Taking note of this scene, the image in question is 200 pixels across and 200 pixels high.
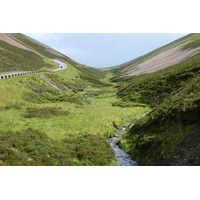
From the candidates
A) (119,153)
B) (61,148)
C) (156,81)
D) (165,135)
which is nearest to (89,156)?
(61,148)

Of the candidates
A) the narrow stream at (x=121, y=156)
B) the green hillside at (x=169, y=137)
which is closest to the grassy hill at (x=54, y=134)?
the narrow stream at (x=121, y=156)

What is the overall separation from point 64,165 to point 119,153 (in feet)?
24.2

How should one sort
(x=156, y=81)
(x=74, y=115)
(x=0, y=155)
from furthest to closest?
1. (x=156, y=81)
2. (x=74, y=115)
3. (x=0, y=155)

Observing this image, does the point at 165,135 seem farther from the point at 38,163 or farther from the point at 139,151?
the point at 38,163

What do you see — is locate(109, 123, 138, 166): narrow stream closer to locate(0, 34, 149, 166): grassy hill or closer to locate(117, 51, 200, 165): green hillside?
locate(117, 51, 200, 165): green hillside

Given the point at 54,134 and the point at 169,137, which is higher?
the point at 169,137

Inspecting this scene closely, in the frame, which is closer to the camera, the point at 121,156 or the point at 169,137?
the point at 169,137

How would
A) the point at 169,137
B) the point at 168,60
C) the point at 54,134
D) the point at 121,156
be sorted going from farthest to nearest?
the point at 168,60 < the point at 54,134 < the point at 121,156 < the point at 169,137

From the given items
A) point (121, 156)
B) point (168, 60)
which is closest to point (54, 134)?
point (121, 156)

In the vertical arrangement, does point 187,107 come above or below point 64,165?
above

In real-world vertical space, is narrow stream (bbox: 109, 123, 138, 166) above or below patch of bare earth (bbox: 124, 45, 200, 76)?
below

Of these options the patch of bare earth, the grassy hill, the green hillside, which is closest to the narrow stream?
the green hillside

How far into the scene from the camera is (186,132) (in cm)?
1767

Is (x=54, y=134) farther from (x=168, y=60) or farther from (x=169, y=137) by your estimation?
(x=168, y=60)
